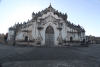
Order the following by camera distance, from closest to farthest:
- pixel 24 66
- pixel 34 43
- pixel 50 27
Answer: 1. pixel 24 66
2. pixel 34 43
3. pixel 50 27

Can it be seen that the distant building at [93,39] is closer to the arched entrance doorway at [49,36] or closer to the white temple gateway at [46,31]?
the white temple gateway at [46,31]

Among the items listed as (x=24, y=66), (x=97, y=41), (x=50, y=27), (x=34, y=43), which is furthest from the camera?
(x=97, y=41)

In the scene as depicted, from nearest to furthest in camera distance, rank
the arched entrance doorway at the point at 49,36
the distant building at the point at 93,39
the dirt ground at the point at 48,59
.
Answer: the dirt ground at the point at 48,59
the arched entrance doorway at the point at 49,36
the distant building at the point at 93,39

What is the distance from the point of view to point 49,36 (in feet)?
54.3

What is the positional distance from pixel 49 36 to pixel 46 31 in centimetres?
160

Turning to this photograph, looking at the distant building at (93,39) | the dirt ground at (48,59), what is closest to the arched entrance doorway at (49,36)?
the dirt ground at (48,59)

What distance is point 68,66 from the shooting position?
3.36 metres

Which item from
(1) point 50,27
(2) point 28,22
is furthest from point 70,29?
(2) point 28,22

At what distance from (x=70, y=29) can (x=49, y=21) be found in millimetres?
6387

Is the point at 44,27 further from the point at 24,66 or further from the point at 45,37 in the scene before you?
the point at 24,66

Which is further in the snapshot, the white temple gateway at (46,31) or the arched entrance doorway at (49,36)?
the arched entrance doorway at (49,36)

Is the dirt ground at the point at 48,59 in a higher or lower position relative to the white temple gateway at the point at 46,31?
lower

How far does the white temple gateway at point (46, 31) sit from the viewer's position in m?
16.0

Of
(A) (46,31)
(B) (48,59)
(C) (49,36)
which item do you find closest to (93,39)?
(C) (49,36)
